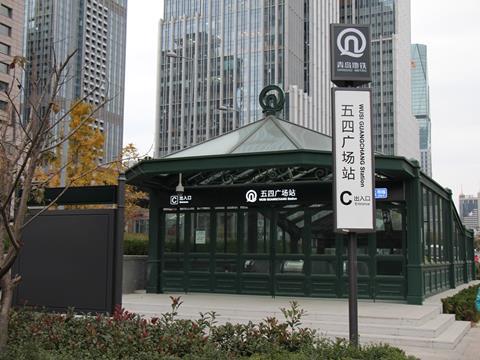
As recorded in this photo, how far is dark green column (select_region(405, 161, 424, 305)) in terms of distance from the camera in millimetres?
15539

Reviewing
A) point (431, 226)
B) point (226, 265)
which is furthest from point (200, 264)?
point (431, 226)

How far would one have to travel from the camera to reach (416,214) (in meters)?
16.0

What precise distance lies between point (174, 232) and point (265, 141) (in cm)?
449

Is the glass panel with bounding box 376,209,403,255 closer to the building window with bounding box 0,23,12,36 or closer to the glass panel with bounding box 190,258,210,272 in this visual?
the glass panel with bounding box 190,258,210,272

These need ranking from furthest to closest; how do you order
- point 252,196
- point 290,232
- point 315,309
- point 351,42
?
point 252,196 → point 290,232 → point 315,309 → point 351,42

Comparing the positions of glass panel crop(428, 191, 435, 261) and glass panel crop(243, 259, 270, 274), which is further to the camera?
glass panel crop(428, 191, 435, 261)

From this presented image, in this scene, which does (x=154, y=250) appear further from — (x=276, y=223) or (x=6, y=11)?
(x=6, y=11)

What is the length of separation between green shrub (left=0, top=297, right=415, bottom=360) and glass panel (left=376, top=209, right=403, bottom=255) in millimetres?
8210

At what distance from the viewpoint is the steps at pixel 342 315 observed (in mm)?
11773

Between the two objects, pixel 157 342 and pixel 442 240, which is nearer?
pixel 157 342

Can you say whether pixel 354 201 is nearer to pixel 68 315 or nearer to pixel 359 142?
pixel 359 142

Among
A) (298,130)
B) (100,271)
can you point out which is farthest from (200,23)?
(100,271)

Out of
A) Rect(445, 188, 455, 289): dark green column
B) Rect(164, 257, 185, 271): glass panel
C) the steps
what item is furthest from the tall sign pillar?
Rect(445, 188, 455, 289): dark green column

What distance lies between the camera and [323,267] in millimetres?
16750
